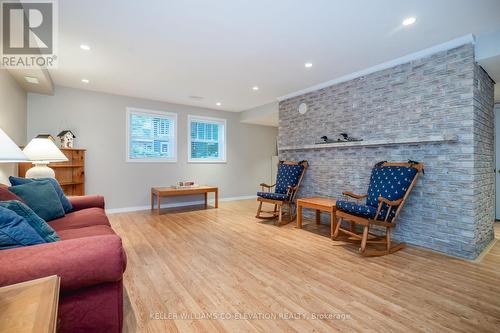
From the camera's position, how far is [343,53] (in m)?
3.05

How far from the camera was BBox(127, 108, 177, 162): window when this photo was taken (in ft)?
17.0

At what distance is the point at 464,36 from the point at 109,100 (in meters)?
5.75

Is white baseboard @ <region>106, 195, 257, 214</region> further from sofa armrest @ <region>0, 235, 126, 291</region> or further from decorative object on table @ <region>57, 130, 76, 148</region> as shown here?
sofa armrest @ <region>0, 235, 126, 291</region>

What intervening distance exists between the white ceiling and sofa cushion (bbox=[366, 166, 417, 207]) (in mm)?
1507

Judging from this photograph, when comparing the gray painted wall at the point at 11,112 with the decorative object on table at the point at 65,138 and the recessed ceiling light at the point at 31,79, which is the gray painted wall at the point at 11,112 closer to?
the recessed ceiling light at the point at 31,79

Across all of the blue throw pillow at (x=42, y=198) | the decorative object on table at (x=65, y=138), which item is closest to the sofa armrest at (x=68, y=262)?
the blue throw pillow at (x=42, y=198)

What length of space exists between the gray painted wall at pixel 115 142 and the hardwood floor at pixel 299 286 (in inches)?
83.1

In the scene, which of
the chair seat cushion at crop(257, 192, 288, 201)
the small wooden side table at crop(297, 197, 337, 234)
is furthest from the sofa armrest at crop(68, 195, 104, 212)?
the small wooden side table at crop(297, 197, 337, 234)

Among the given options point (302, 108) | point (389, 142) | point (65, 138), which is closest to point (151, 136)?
point (65, 138)

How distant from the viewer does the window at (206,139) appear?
6.00m

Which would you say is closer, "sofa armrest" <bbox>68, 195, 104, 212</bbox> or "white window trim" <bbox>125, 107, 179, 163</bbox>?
"sofa armrest" <bbox>68, 195, 104, 212</bbox>

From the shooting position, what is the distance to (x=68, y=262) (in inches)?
44.7

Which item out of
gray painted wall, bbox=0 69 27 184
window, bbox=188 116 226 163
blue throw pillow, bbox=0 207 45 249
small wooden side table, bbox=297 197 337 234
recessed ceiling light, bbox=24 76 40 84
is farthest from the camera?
window, bbox=188 116 226 163

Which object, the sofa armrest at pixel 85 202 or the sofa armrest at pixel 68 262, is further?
the sofa armrest at pixel 85 202
